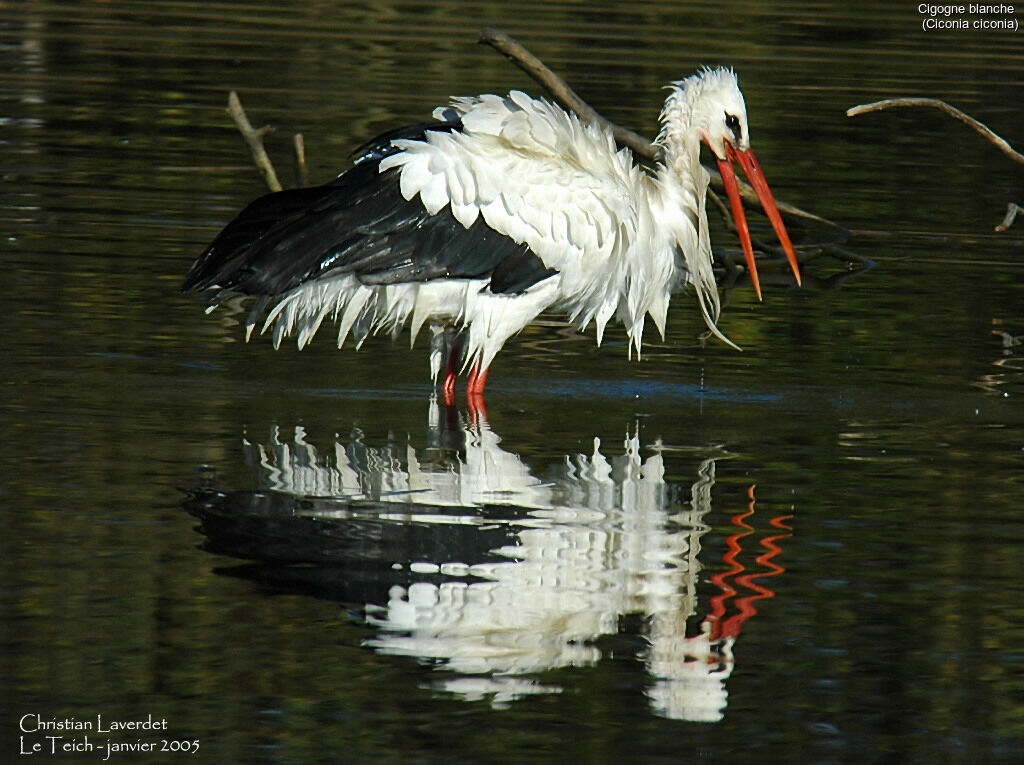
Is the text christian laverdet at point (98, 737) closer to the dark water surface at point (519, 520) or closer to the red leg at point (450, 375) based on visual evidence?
the dark water surface at point (519, 520)

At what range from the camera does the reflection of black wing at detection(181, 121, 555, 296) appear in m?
Result: 9.69

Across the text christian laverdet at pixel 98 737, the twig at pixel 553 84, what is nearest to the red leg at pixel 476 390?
the twig at pixel 553 84

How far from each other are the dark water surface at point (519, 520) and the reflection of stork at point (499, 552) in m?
0.02

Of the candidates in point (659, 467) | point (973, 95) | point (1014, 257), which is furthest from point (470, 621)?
point (973, 95)

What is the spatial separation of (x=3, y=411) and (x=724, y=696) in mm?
4383

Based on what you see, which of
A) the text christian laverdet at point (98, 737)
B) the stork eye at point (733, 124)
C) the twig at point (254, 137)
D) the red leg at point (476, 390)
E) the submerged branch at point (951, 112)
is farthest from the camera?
the twig at point (254, 137)

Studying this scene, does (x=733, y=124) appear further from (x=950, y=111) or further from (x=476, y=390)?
(x=476, y=390)

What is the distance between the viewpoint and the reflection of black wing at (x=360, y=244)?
381 inches

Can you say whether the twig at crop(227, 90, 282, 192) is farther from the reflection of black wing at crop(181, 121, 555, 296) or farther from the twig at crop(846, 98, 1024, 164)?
the twig at crop(846, 98, 1024, 164)

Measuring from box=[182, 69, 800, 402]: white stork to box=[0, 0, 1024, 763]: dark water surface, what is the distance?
1.49 feet

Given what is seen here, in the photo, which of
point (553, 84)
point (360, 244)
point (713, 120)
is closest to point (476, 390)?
point (360, 244)

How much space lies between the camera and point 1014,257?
1530 cm

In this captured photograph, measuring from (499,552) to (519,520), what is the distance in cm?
50

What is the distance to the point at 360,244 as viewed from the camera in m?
9.76
